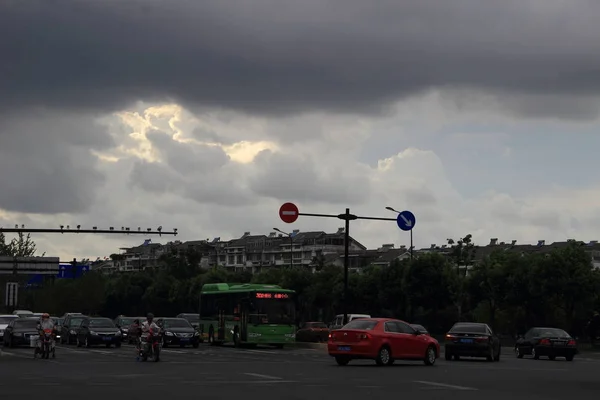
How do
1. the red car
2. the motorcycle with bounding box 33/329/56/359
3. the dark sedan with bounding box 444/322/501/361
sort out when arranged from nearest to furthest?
1. the red car
2. the motorcycle with bounding box 33/329/56/359
3. the dark sedan with bounding box 444/322/501/361

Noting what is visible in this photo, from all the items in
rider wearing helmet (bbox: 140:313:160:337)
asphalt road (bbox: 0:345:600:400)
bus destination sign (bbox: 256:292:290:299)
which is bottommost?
asphalt road (bbox: 0:345:600:400)

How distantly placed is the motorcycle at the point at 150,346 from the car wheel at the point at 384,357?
7.73 m

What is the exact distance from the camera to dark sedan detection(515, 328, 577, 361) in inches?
1802

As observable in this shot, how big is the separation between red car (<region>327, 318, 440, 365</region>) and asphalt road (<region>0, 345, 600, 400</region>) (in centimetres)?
50

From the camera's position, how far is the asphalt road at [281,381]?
21234 mm

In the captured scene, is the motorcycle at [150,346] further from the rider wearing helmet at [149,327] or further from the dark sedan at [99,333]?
the dark sedan at [99,333]

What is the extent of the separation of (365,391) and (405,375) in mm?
6605

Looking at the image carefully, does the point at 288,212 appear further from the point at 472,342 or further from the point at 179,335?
the point at 472,342

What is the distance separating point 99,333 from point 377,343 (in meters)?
23.0

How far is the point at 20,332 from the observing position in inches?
2092

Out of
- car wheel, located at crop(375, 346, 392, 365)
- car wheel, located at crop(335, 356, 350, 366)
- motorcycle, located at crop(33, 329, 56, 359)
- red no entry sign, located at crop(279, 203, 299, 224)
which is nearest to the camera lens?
car wheel, located at crop(375, 346, 392, 365)

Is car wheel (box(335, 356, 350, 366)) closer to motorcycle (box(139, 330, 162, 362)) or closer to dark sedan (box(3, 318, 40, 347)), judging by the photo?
motorcycle (box(139, 330, 162, 362))

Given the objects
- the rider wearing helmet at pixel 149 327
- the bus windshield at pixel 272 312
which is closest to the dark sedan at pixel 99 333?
the bus windshield at pixel 272 312

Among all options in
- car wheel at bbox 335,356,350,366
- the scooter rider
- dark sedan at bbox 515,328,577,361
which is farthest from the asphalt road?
dark sedan at bbox 515,328,577,361
